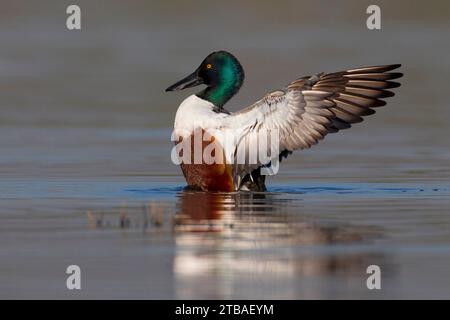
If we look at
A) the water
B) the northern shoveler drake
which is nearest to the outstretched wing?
the northern shoveler drake

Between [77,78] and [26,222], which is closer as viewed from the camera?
[26,222]

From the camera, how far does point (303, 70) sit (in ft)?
68.8

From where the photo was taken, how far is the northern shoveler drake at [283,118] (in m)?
10.6

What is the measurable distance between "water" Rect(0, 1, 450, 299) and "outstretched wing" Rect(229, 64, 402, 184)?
0.48 meters

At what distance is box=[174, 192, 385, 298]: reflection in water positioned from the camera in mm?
7305

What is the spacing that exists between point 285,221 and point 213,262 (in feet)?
5.21

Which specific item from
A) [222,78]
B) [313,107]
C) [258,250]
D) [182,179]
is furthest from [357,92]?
[258,250]

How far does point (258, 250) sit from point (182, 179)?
3.89m

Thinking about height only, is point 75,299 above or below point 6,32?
below

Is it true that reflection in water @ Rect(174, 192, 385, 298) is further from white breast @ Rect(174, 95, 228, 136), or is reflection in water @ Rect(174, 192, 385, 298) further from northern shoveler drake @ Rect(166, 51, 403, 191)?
white breast @ Rect(174, 95, 228, 136)

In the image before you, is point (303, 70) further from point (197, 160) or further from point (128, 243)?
point (128, 243)

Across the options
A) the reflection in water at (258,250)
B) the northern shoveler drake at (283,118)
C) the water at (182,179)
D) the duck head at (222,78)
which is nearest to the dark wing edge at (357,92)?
the northern shoveler drake at (283,118)

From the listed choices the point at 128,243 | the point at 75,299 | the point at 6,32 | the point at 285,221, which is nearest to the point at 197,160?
the point at 285,221

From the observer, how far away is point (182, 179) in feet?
39.4
